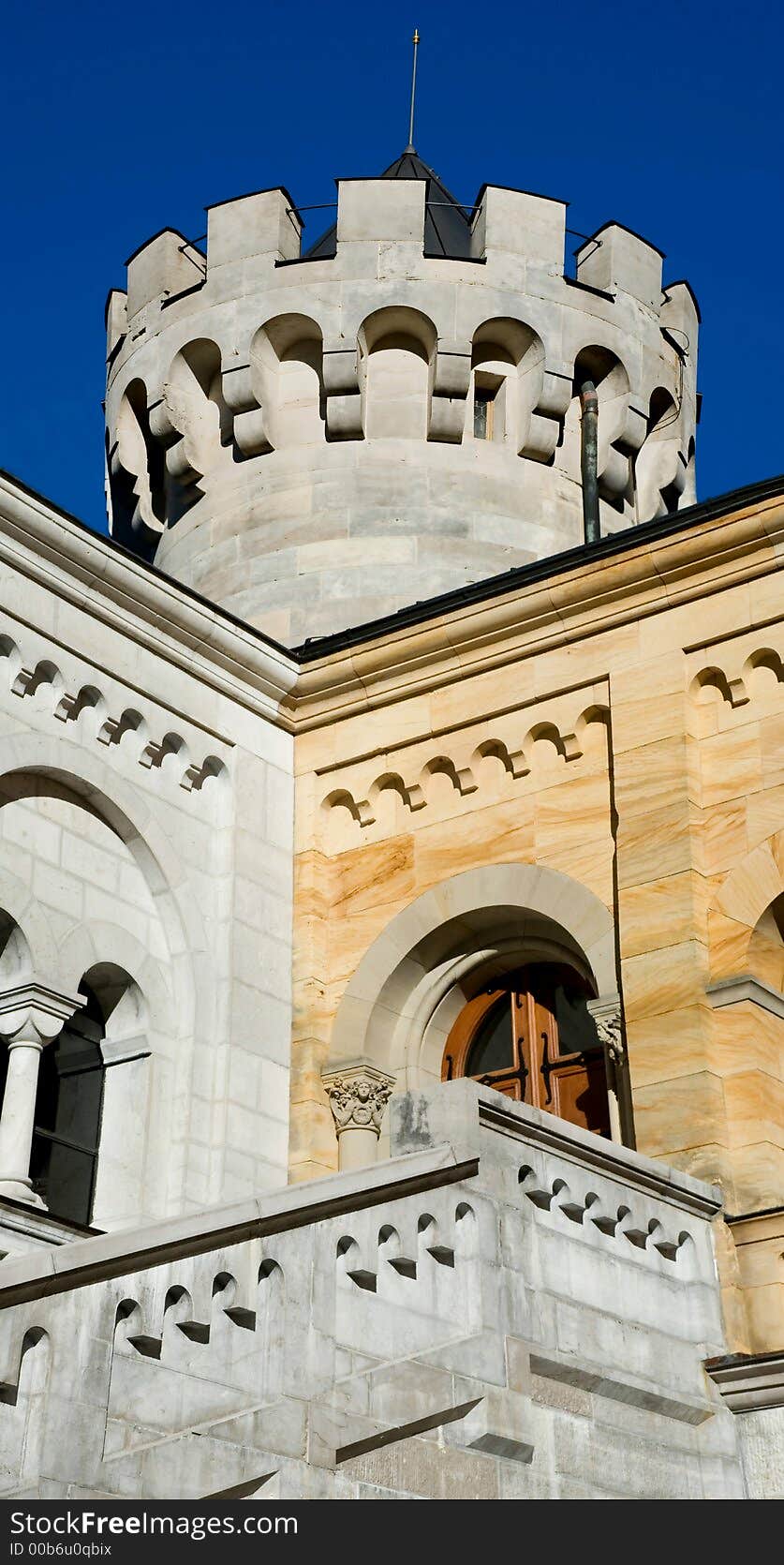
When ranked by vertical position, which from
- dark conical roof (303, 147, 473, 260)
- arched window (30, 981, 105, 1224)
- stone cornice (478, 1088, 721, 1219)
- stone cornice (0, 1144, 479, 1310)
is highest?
dark conical roof (303, 147, 473, 260)

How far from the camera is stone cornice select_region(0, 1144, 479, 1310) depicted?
299 inches

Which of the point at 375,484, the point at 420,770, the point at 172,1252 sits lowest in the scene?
the point at 172,1252

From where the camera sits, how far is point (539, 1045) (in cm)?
1461

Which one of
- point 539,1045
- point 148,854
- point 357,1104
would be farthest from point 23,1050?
point 539,1045

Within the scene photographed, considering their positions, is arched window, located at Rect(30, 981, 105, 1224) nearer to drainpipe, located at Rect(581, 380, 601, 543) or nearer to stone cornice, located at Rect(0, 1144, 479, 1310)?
stone cornice, located at Rect(0, 1144, 479, 1310)

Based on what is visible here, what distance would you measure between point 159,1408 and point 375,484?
12.1 meters

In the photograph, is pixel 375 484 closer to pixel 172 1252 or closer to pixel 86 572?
pixel 86 572

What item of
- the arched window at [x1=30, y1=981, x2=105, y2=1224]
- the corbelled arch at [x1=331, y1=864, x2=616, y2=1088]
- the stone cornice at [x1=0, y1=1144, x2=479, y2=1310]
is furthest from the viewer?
the corbelled arch at [x1=331, y1=864, x2=616, y2=1088]

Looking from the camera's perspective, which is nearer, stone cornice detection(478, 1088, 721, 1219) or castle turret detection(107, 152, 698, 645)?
stone cornice detection(478, 1088, 721, 1219)

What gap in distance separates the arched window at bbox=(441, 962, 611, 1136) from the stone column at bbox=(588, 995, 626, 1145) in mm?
617

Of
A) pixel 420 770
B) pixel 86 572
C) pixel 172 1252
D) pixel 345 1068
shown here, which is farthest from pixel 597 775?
pixel 172 1252

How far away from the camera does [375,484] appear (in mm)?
18906

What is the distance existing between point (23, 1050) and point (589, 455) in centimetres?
894

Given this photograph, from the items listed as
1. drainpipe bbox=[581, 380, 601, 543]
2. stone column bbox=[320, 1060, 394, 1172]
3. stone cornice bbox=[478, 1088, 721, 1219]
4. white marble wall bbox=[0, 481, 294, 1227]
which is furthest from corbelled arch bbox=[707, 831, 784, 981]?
drainpipe bbox=[581, 380, 601, 543]
